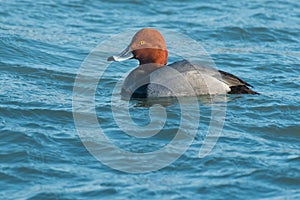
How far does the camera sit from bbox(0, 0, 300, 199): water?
21.3ft

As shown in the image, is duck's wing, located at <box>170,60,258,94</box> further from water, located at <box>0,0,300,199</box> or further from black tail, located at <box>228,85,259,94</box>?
water, located at <box>0,0,300,199</box>

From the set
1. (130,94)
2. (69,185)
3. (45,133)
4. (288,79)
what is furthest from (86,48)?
(69,185)

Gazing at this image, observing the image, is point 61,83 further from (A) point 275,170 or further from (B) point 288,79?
(A) point 275,170

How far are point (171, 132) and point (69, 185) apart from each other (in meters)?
1.76

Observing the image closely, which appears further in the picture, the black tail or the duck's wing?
the black tail

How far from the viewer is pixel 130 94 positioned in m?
9.30

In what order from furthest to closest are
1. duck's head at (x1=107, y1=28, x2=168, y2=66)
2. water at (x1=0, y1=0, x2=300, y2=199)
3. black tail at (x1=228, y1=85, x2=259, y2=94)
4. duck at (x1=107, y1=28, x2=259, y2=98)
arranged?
duck's head at (x1=107, y1=28, x2=168, y2=66)
black tail at (x1=228, y1=85, x2=259, y2=94)
duck at (x1=107, y1=28, x2=259, y2=98)
water at (x1=0, y1=0, x2=300, y2=199)

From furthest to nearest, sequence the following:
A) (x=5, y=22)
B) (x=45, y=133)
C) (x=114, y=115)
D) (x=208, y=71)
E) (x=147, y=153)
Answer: (x=5, y=22), (x=208, y=71), (x=114, y=115), (x=45, y=133), (x=147, y=153)

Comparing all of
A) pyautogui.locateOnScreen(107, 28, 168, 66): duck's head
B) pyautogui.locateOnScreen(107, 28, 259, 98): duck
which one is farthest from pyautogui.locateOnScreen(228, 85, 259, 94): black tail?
pyautogui.locateOnScreen(107, 28, 168, 66): duck's head

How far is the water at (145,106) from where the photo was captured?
6488 mm

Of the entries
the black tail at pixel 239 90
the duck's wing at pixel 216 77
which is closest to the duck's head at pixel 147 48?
the duck's wing at pixel 216 77

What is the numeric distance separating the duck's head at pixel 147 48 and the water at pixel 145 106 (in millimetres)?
583

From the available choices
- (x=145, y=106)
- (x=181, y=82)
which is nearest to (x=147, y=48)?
(x=181, y=82)

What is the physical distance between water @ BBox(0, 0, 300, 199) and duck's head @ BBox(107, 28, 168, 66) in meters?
0.58
